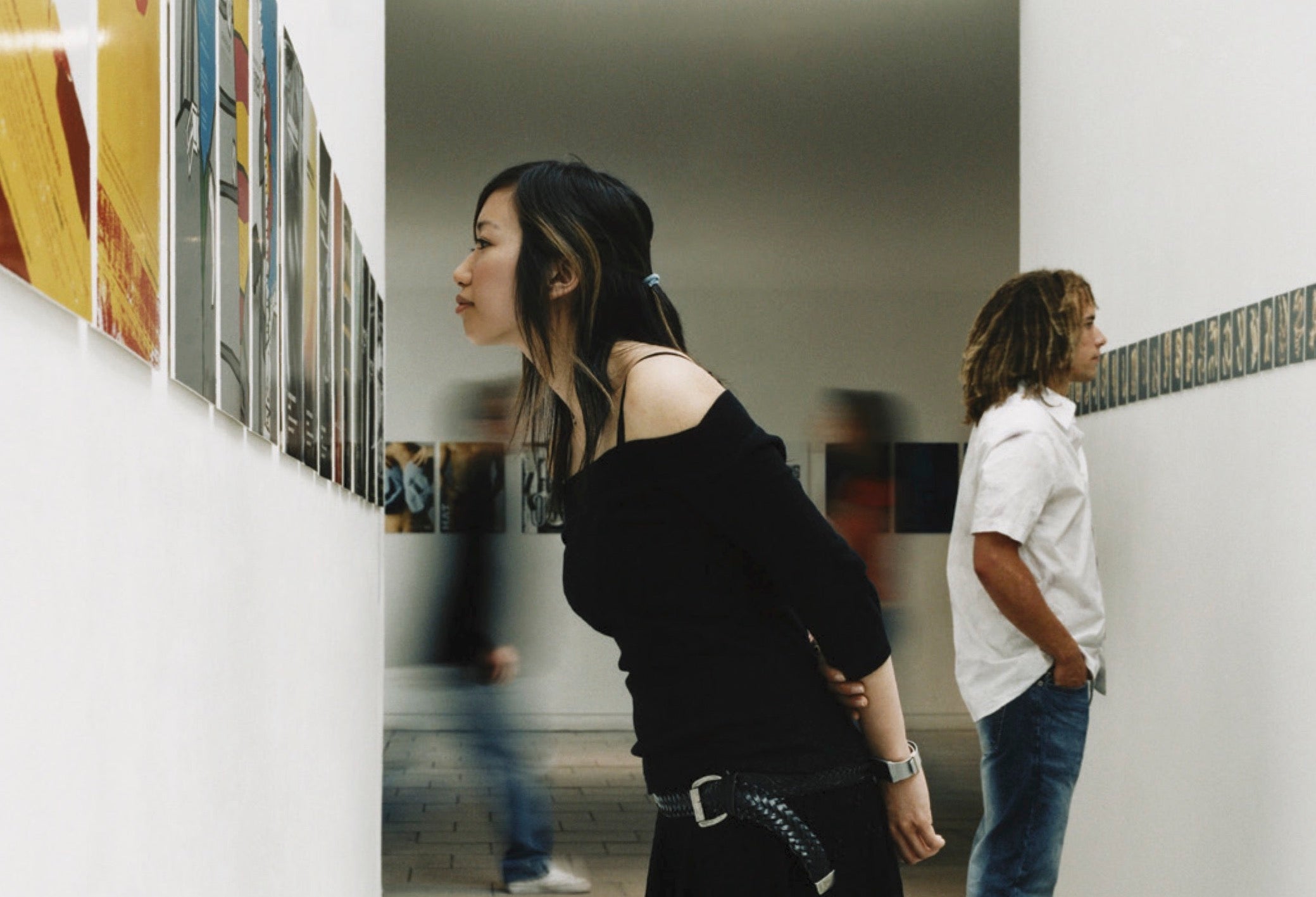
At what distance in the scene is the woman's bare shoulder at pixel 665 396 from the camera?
60.1 inches

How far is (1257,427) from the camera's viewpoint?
2990mm

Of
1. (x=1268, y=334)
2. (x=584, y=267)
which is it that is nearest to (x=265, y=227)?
(x=584, y=267)

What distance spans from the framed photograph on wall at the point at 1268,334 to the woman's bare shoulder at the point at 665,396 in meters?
1.76

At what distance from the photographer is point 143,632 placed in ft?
3.14

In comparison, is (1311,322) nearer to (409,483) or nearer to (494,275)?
(494,275)

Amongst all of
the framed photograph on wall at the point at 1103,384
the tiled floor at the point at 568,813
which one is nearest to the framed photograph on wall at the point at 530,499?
the tiled floor at the point at 568,813

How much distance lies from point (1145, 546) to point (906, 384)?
6.40m

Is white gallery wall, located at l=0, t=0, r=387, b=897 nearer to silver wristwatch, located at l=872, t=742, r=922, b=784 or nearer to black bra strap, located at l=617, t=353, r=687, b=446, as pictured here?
black bra strap, located at l=617, t=353, r=687, b=446

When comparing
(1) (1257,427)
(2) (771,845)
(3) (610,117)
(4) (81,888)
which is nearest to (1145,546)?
(1) (1257,427)

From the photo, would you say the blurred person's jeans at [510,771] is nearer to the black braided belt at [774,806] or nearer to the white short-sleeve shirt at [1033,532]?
the white short-sleeve shirt at [1033,532]

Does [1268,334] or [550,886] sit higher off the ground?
[1268,334]

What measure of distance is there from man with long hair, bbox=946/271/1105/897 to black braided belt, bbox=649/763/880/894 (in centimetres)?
177

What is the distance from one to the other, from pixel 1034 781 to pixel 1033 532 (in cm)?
55

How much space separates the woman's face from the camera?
169cm
